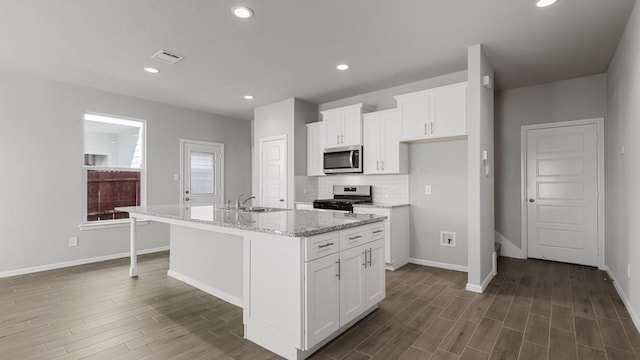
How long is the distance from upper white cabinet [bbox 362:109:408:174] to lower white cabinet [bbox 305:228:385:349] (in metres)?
1.88

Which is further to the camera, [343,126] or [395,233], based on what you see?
[343,126]

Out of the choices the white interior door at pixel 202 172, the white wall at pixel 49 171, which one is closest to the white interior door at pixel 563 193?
the white interior door at pixel 202 172

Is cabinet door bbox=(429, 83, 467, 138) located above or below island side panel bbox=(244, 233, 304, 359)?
above

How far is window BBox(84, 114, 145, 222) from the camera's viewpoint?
4734 millimetres

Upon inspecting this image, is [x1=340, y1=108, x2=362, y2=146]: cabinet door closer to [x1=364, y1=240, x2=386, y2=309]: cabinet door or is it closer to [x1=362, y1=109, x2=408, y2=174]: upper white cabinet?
[x1=362, y1=109, x2=408, y2=174]: upper white cabinet

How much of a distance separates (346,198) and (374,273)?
255 cm

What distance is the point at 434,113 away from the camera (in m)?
3.85

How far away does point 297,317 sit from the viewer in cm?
192

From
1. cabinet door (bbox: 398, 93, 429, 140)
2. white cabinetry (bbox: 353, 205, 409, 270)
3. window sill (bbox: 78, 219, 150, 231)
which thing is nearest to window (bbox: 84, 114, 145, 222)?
window sill (bbox: 78, 219, 150, 231)

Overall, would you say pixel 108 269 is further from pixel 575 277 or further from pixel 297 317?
pixel 575 277

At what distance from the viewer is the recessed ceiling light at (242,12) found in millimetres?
2533

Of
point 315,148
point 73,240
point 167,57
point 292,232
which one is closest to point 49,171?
point 73,240

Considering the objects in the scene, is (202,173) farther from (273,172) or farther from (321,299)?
(321,299)

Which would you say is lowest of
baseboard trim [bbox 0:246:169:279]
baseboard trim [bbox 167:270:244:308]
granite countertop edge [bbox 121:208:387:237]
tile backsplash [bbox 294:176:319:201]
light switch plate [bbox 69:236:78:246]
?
baseboard trim [bbox 0:246:169:279]
